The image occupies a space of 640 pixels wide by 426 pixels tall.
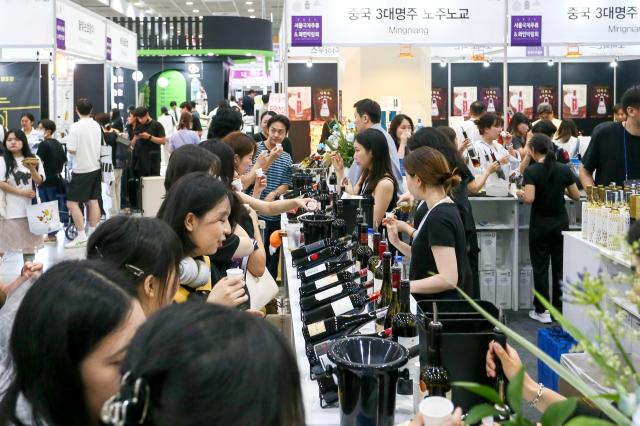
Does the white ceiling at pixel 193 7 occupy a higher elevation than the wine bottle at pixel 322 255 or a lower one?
higher

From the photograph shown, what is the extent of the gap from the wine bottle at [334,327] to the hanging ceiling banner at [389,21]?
5111 millimetres

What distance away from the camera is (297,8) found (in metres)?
6.93

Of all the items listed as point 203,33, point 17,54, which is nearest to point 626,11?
point 17,54

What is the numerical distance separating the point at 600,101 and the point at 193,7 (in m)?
12.6

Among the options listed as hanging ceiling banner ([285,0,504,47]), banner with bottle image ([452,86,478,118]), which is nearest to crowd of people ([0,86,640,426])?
hanging ceiling banner ([285,0,504,47])

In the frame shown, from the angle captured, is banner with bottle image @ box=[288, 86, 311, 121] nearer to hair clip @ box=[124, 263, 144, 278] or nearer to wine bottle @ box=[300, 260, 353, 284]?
wine bottle @ box=[300, 260, 353, 284]

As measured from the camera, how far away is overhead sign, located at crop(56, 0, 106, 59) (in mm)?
7859

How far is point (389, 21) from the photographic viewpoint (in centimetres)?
696

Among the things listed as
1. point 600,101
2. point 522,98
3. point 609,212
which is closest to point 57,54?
point 609,212

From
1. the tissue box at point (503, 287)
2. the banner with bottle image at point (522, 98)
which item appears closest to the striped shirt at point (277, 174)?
the tissue box at point (503, 287)

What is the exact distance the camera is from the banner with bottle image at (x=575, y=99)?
45.0 feet

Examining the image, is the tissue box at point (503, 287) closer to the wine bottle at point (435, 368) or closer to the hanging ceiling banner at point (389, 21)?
the hanging ceiling banner at point (389, 21)

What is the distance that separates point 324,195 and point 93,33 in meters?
6.10

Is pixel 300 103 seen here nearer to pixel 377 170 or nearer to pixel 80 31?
pixel 80 31
